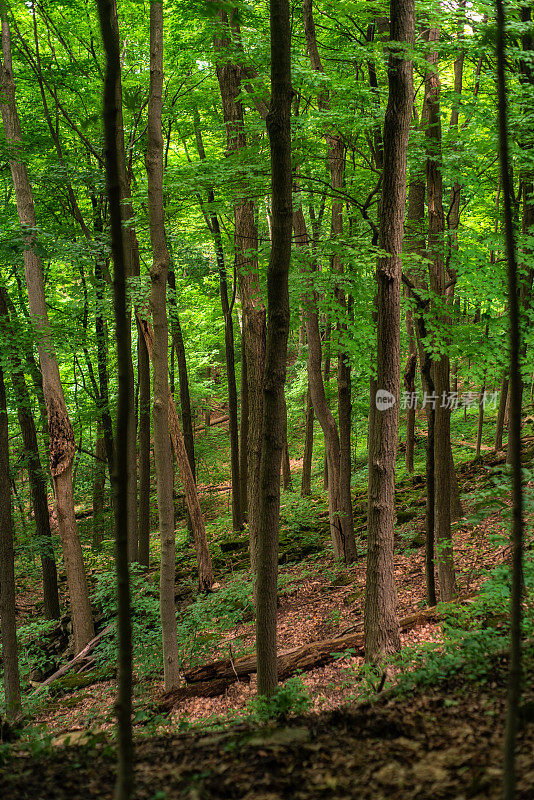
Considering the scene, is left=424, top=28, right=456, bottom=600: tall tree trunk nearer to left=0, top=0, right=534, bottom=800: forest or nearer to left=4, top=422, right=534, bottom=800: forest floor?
left=0, top=0, right=534, bottom=800: forest

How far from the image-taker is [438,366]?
23.0 feet

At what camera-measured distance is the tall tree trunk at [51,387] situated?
8875mm

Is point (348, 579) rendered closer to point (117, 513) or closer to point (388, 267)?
point (388, 267)

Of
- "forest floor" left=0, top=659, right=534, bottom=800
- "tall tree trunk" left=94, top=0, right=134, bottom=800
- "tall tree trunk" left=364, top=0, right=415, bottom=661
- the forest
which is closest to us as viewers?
"tall tree trunk" left=94, top=0, right=134, bottom=800

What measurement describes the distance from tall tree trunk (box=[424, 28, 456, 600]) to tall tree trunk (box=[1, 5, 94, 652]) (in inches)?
241

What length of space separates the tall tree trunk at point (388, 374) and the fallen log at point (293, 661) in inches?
47.7

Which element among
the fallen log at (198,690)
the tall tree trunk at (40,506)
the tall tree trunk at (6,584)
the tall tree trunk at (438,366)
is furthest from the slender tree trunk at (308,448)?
the fallen log at (198,690)

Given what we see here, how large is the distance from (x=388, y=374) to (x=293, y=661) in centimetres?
383

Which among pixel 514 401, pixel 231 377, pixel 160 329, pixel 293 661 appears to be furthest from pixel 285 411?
pixel 231 377

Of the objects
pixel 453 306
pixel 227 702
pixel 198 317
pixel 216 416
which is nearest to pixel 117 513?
pixel 227 702

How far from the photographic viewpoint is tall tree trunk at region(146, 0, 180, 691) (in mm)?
6469

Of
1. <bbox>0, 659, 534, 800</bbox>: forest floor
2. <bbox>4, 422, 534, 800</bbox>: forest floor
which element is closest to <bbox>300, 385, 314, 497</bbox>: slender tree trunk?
<bbox>4, 422, 534, 800</bbox>: forest floor

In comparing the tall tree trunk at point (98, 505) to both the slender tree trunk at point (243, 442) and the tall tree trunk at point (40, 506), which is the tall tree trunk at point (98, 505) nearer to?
the tall tree trunk at point (40, 506)

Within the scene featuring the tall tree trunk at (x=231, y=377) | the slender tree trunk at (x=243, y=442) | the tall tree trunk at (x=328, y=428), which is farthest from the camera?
the slender tree trunk at (x=243, y=442)
